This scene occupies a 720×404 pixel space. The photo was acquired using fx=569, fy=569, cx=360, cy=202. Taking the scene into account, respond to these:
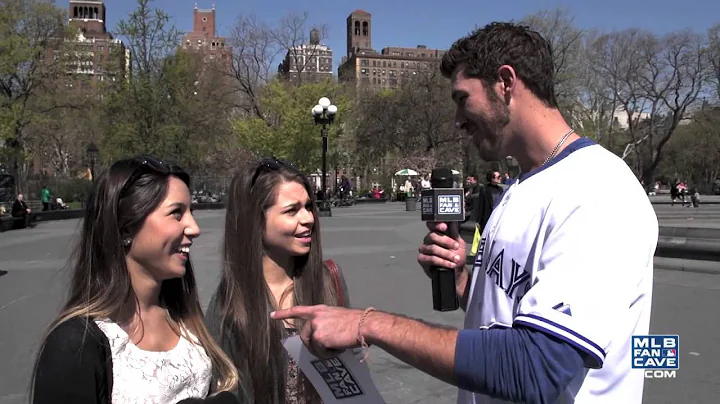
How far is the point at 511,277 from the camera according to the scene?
1513 millimetres

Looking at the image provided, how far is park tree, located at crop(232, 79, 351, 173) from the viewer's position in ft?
120

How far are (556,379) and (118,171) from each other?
1.54 metres

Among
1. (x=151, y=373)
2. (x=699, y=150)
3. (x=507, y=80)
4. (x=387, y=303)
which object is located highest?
(x=699, y=150)

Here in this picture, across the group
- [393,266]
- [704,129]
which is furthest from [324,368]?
[704,129]

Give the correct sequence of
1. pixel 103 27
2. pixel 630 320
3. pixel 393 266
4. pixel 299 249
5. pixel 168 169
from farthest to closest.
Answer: pixel 103 27
pixel 393 266
pixel 299 249
pixel 168 169
pixel 630 320

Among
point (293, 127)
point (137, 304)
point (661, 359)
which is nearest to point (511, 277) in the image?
point (137, 304)

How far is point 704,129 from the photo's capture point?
50.5 m

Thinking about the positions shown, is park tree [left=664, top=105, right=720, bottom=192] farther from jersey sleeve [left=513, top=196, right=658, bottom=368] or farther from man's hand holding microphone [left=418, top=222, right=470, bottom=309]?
jersey sleeve [left=513, top=196, right=658, bottom=368]

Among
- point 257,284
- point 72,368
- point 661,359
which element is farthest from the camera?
point 661,359

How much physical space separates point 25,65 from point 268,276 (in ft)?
112

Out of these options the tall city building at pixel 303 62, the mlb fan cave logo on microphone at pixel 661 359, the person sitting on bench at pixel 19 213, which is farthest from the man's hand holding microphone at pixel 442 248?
the tall city building at pixel 303 62

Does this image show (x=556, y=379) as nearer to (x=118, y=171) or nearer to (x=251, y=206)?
(x=118, y=171)

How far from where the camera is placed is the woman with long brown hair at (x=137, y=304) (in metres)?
1.68

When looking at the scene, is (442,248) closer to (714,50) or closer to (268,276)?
(268,276)
